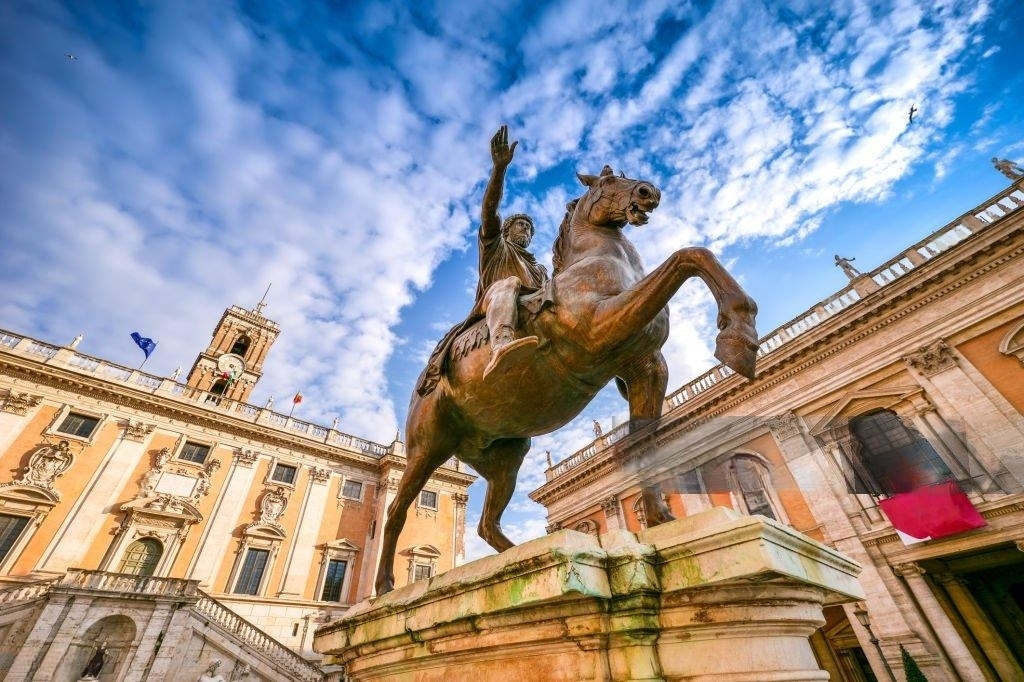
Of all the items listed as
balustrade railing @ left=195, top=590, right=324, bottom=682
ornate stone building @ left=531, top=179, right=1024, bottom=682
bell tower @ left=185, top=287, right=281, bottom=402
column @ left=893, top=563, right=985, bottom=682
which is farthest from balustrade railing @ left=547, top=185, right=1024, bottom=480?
bell tower @ left=185, top=287, right=281, bottom=402

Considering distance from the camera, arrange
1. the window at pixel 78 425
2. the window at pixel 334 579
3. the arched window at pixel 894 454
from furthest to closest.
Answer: the window at pixel 334 579 < the window at pixel 78 425 < the arched window at pixel 894 454

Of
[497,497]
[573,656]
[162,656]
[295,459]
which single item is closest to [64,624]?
[162,656]

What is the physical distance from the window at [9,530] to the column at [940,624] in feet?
87.3

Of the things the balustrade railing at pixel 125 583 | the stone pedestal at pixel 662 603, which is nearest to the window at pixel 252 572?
the balustrade railing at pixel 125 583

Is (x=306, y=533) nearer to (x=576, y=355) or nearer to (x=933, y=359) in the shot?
(x=576, y=355)

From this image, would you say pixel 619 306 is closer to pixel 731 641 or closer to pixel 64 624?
pixel 731 641

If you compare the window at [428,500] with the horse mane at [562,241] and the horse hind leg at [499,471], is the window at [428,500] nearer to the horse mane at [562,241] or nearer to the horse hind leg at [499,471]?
the horse hind leg at [499,471]

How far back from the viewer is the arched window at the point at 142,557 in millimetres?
16609

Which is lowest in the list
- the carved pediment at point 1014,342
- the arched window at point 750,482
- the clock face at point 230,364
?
the arched window at point 750,482

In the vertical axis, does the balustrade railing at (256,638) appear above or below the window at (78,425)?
below

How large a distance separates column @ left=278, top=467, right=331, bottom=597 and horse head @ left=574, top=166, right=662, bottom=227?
72.8ft

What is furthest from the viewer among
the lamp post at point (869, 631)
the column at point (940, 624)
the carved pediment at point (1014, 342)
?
the carved pediment at point (1014, 342)

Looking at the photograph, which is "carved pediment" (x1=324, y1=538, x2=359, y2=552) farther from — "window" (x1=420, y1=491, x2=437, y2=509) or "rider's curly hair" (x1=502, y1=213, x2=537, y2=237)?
"rider's curly hair" (x1=502, y1=213, x2=537, y2=237)

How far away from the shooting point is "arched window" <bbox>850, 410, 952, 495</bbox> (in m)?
9.84
